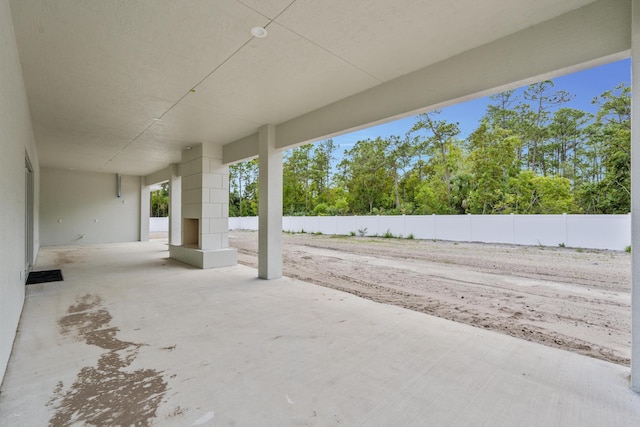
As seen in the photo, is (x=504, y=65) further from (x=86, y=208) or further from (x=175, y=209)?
(x=86, y=208)

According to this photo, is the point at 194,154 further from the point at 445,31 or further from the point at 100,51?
the point at 445,31

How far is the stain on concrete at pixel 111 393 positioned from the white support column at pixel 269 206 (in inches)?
112

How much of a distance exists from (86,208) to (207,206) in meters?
7.51

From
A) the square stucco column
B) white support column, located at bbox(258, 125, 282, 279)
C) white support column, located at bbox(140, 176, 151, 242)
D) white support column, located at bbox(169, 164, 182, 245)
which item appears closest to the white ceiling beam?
white support column, located at bbox(258, 125, 282, 279)

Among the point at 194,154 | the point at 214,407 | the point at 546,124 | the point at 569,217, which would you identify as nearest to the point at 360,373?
the point at 214,407

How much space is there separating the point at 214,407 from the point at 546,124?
24.4 meters

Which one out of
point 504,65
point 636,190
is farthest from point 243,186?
point 636,190

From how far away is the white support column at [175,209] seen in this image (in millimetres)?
8695

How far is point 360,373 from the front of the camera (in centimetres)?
217

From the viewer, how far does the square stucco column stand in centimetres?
674

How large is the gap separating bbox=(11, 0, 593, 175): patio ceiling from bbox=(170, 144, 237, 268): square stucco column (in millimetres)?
2005

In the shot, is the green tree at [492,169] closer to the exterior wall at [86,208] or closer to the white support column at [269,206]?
the white support column at [269,206]

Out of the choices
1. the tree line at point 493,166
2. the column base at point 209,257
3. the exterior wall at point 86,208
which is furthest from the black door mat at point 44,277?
the tree line at point 493,166

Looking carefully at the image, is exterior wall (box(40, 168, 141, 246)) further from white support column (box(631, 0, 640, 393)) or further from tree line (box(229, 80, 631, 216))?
tree line (box(229, 80, 631, 216))
